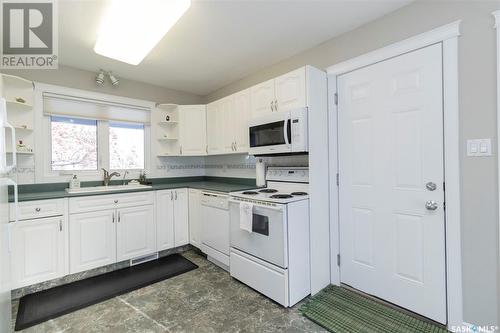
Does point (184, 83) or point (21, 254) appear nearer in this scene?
point (21, 254)

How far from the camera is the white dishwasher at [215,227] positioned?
109 inches

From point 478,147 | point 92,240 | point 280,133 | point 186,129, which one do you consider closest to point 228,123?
point 186,129

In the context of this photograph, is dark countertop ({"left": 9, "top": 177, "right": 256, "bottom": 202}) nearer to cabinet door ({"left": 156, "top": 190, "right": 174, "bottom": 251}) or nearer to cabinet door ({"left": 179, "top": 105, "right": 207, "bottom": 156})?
cabinet door ({"left": 156, "top": 190, "right": 174, "bottom": 251})

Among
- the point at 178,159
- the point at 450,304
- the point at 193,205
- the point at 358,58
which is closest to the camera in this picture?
the point at 450,304

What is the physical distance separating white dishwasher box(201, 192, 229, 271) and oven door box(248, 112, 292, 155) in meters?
0.72

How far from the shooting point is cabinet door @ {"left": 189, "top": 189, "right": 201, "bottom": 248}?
326 centimetres

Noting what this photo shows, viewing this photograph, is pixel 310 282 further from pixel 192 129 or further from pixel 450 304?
pixel 192 129

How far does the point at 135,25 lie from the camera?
1.80 meters

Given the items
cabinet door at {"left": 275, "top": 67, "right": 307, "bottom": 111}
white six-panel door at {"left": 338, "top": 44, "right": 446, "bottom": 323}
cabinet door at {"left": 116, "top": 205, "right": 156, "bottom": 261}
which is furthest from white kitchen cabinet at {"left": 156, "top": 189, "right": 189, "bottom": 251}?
white six-panel door at {"left": 338, "top": 44, "right": 446, "bottom": 323}

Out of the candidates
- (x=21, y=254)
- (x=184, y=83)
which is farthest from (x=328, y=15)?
(x=21, y=254)

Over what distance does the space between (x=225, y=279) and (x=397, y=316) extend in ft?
5.34

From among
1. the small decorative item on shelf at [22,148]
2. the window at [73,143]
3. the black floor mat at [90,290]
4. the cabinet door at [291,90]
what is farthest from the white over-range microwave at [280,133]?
the small decorative item on shelf at [22,148]

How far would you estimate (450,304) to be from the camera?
1.72m

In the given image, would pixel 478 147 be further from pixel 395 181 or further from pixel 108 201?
pixel 108 201
